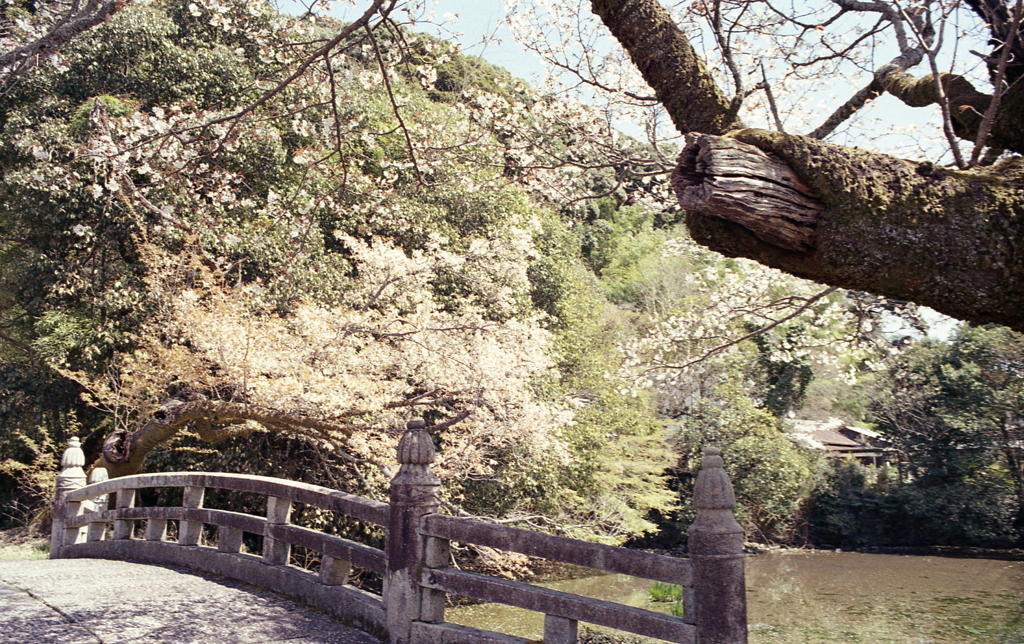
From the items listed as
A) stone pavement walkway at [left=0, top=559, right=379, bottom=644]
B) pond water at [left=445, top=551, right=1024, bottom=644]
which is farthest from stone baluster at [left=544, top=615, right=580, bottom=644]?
pond water at [left=445, top=551, right=1024, bottom=644]

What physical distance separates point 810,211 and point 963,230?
50cm

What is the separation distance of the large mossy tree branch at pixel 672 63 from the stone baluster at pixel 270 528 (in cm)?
421

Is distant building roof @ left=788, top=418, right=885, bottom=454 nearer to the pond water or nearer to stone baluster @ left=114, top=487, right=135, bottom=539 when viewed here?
the pond water

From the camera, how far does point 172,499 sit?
11.4 m

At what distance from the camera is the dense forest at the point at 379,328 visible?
29.6 feet

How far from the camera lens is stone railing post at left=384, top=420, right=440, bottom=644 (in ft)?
14.4

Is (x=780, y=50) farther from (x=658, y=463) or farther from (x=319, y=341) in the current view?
(x=658, y=463)

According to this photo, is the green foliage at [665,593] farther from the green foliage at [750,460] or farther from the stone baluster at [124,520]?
the stone baluster at [124,520]

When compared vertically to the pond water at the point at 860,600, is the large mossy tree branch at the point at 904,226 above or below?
above

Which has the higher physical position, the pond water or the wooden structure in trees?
the wooden structure in trees

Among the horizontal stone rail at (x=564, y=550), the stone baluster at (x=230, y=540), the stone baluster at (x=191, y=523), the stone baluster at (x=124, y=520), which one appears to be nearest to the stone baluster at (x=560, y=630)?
the horizontal stone rail at (x=564, y=550)

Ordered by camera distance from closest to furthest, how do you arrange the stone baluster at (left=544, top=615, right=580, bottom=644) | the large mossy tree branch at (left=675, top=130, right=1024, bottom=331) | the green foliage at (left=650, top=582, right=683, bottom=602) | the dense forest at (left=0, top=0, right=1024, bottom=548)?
the large mossy tree branch at (left=675, top=130, right=1024, bottom=331)
the stone baluster at (left=544, top=615, right=580, bottom=644)
the dense forest at (left=0, top=0, right=1024, bottom=548)
the green foliage at (left=650, top=582, right=683, bottom=602)

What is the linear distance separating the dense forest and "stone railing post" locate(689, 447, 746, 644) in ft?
7.06

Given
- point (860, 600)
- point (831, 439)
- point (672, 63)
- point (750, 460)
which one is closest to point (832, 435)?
point (831, 439)
